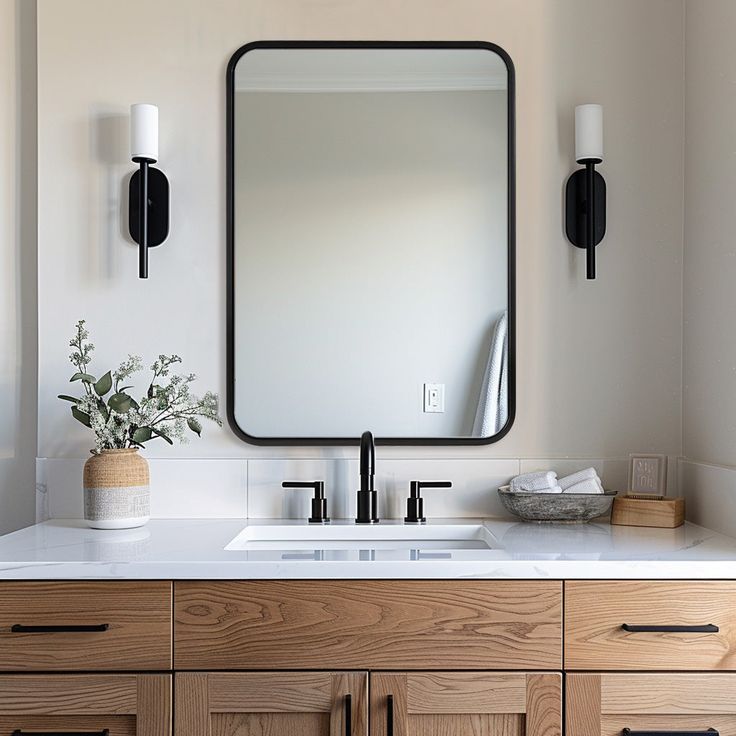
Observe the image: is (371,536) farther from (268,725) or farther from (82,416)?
(82,416)

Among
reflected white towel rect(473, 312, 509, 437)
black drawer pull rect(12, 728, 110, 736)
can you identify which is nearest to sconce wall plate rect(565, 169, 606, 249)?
reflected white towel rect(473, 312, 509, 437)

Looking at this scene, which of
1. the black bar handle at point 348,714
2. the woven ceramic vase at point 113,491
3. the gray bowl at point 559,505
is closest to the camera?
the black bar handle at point 348,714

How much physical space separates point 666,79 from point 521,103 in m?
0.37

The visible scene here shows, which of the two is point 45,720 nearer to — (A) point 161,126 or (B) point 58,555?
(B) point 58,555

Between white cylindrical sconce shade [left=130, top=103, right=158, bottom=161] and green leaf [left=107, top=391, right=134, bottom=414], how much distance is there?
579mm

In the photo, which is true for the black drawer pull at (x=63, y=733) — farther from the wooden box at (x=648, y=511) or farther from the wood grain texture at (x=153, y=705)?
the wooden box at (x=648, y=511)

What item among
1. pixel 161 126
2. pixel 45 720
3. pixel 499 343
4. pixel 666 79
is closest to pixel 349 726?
pixel 45 720

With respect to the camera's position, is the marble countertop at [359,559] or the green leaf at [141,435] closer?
the marble countertop at [359,559]

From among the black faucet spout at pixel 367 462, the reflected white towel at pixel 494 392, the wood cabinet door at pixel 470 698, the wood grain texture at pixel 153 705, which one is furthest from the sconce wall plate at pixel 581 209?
the wood grain texture at pixel 153 705

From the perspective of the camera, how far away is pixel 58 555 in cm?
173

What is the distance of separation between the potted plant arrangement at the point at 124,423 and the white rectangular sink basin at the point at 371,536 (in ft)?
0.87

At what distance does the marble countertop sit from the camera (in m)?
1.66

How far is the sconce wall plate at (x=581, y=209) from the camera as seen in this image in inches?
88.8

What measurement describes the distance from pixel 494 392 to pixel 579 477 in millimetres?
290
